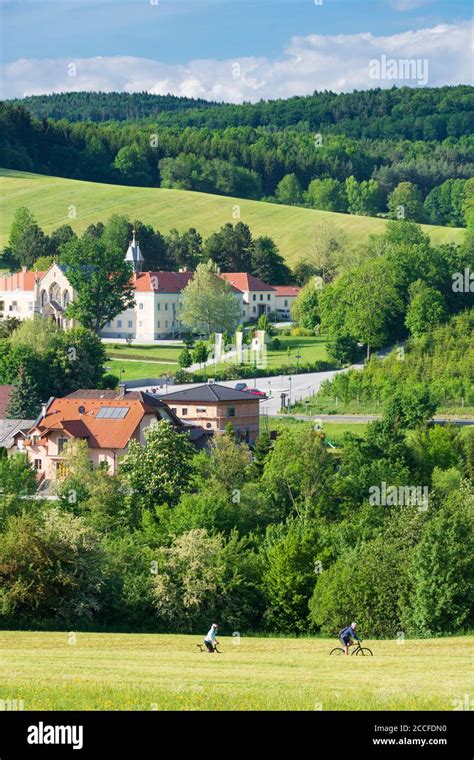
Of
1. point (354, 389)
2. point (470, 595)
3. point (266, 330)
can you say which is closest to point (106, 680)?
point (470, 595)

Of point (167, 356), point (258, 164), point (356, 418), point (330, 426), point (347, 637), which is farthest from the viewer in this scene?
point (258, 164)

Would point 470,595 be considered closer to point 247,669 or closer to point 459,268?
point 247,669

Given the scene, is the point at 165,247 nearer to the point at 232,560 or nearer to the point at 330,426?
the point at 330,426

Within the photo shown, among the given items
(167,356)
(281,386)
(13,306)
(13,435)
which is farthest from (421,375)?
(13,306)

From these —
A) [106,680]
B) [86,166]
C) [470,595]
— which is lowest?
[470,595]

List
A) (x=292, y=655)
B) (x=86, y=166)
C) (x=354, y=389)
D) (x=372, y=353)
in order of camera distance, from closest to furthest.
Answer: (x=292, y=655)
(x=354, y=389)
(x=372, y=353)
(x=86, y=166)

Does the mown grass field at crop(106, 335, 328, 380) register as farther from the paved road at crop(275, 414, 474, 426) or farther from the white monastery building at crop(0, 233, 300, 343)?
the paved road at crop(275, 414, 474, 426)

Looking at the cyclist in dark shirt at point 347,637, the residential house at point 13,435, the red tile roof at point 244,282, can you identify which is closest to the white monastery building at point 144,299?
the red tile roof at point 244,282
